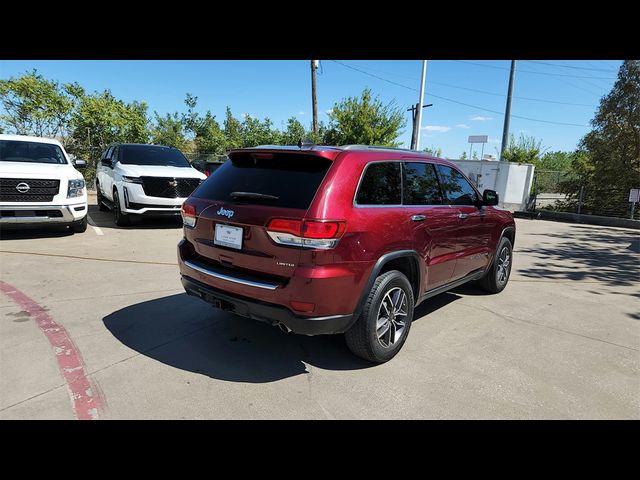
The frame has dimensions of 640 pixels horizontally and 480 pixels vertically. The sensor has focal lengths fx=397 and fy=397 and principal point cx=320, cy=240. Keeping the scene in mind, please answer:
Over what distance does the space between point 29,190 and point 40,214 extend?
0.44m

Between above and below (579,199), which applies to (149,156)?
above

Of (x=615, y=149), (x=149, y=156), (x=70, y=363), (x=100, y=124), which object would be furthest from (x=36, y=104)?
(x=615, y=149)

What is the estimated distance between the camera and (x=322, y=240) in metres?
2.76

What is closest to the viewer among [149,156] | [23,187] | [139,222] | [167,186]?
[23,187]

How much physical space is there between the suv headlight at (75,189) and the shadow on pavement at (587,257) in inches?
325

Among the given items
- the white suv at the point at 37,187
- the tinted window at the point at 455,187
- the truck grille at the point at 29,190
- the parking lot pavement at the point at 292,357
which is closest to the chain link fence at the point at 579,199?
the parking lot pavement at the point at 292,357

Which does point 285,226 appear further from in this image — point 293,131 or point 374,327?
point 293,131

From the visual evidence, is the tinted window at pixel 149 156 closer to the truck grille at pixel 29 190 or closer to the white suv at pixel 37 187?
the white suv at pixel 37 187

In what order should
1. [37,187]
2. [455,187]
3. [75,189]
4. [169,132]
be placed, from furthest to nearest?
[169,132]
[75,189]
[37,187]
[455,187]

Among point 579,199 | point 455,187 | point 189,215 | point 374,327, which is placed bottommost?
point 374,327

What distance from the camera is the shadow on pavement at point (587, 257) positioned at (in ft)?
22.4

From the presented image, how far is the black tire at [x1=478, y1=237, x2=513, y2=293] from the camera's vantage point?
5375mm
